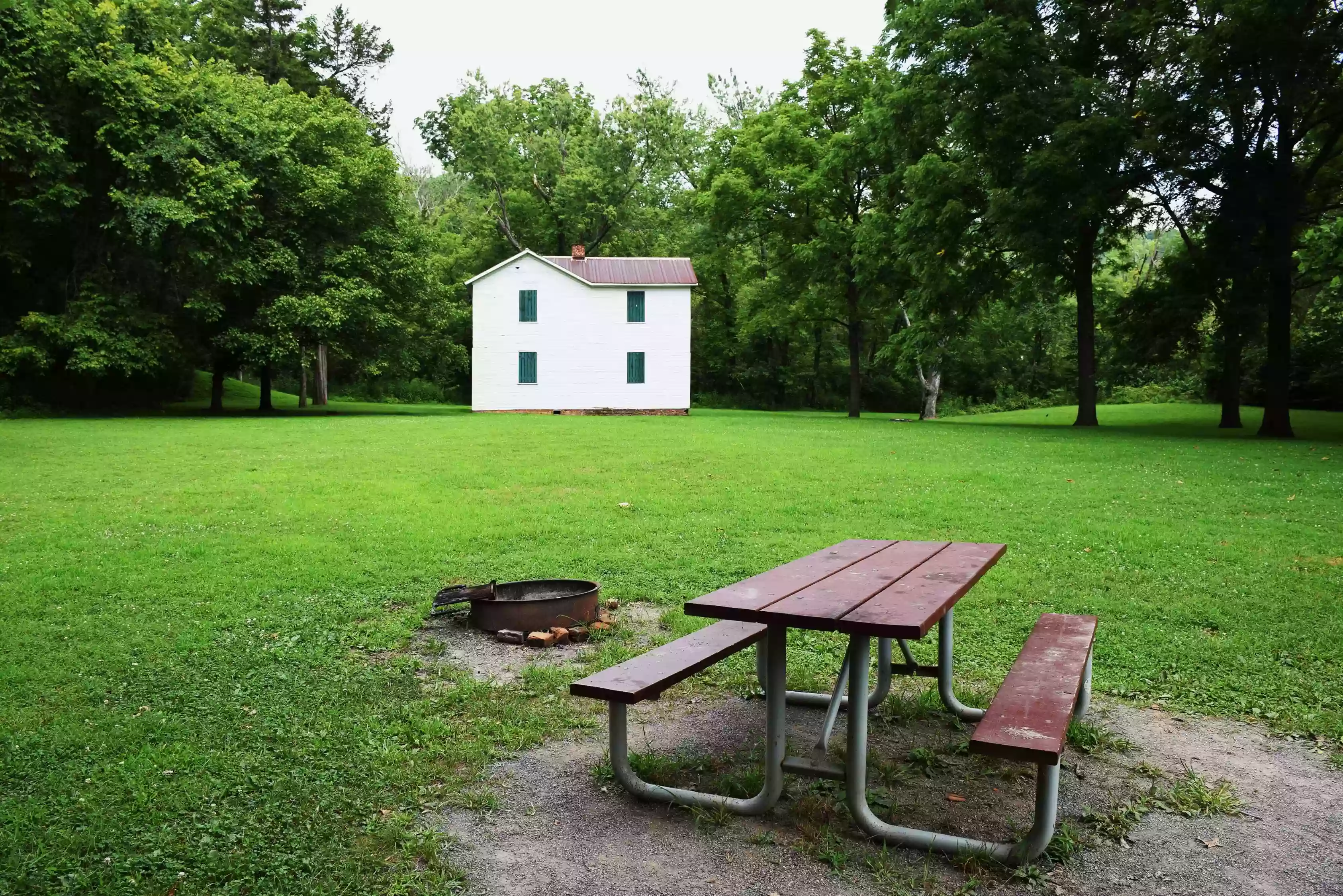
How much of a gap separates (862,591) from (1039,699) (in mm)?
701

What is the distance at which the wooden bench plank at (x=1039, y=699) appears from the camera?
2646 mm

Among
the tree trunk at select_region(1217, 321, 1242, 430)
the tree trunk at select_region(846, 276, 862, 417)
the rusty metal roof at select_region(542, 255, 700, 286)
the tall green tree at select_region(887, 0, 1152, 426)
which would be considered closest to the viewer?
the tall green tree at select_region(887, 0, 1152, 426)

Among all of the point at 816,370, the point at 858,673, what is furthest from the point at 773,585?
the point at 816,370

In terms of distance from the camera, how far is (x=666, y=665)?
3.54 metres

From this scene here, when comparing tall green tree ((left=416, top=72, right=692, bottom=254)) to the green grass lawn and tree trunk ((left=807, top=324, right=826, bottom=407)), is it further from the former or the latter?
the green grass lawn

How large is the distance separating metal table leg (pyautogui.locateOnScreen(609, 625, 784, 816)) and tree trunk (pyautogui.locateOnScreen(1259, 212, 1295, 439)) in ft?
77.1

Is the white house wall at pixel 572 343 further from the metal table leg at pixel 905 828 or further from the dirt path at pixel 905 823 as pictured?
the metal table leg at pixel 905 828

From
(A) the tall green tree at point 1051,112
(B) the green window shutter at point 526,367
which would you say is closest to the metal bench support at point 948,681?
(A) the tall green tree at point 1051,112

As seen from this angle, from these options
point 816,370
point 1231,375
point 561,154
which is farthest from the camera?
point 816,370

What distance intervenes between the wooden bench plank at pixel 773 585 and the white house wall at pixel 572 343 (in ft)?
104

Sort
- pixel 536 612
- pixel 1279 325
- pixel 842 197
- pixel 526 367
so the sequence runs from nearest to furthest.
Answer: pixel 536 612 → pixel 1279 325 → pixel 842 197 → pixel 526 367

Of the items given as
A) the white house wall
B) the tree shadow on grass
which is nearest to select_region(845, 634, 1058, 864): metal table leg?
the tree shadow on grass

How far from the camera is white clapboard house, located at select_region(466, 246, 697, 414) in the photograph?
35.8 meters

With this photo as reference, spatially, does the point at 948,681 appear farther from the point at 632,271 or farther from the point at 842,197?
the point at 632,271
